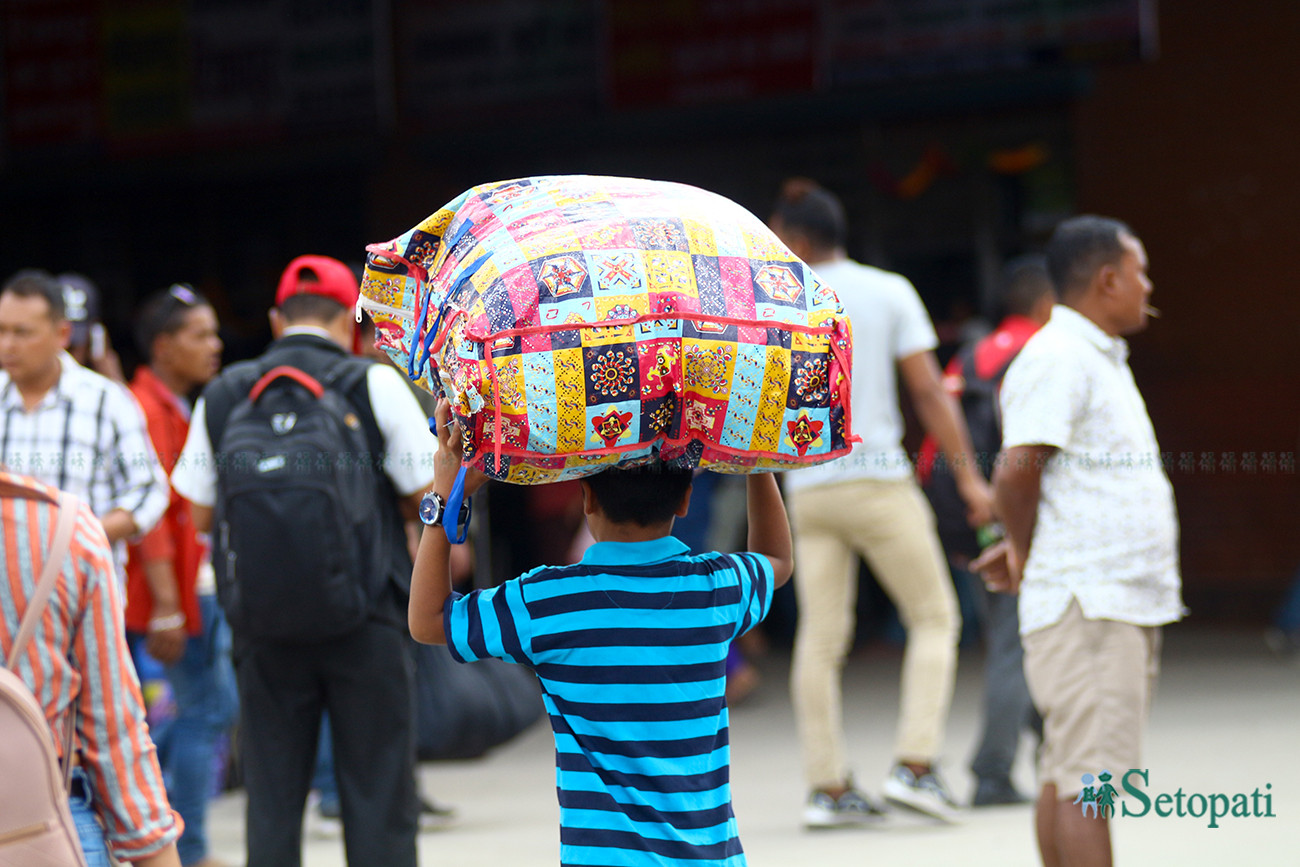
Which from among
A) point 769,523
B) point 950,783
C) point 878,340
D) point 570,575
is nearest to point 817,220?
point 878,340

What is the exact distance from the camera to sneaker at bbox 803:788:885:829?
5.16 metres

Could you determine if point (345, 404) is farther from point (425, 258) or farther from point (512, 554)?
point (512, 554)

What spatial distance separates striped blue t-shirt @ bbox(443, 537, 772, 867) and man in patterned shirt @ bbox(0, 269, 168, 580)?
2553 mm

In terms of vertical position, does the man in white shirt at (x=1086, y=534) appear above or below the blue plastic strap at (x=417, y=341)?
below

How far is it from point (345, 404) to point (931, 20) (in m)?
6.75

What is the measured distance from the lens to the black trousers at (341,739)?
→ 12.0 ft

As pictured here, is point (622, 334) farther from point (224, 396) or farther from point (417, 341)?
point (224, 396)

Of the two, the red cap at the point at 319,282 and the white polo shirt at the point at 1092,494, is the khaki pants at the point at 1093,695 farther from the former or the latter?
the red cap at the point at 319,282

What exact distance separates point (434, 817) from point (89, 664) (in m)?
3.53

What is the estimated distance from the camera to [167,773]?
16.4ft

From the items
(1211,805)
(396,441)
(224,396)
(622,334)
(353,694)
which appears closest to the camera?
(622,334)

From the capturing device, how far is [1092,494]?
3.59m

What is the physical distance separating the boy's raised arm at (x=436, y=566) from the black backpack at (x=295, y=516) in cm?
111

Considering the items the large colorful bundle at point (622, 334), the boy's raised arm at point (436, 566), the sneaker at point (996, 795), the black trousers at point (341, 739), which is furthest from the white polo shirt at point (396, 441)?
the sneaker at point (996, 795)
